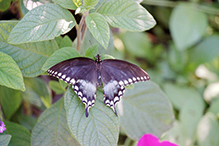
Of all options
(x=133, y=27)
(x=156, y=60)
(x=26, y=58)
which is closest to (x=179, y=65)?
(x=156, y=60)

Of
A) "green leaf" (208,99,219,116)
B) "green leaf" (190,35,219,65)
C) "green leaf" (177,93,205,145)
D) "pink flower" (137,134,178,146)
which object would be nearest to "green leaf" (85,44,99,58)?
"pink flower" (137,134,178,146)

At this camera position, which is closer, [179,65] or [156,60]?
[179,65]

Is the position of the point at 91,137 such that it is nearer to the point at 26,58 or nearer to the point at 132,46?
the point at 26,58

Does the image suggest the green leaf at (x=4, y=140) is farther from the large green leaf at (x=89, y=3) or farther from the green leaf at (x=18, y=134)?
the large green leaf at (x=89, y=3)

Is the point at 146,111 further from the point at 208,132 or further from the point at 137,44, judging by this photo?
the point at 137,44

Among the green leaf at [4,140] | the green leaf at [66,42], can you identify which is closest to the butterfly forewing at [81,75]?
the green leaf at [66,42]

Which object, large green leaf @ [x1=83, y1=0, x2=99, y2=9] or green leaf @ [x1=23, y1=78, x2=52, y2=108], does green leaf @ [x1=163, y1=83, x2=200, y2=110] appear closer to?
green leaf @ [x1=23, y1=78, x2=52, y2=108]
